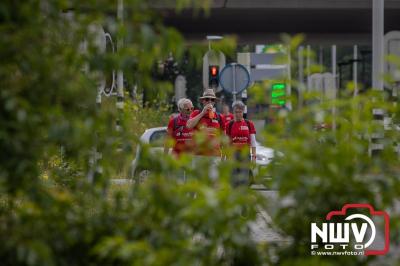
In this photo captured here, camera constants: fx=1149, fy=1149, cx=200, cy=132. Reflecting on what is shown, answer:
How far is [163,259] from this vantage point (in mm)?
4516

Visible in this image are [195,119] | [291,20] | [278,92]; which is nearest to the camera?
[278,92]

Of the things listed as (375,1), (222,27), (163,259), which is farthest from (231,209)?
(222,27)

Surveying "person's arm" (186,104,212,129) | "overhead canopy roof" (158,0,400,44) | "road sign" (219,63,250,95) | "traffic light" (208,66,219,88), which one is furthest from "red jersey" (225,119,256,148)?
"overhead canopy roof" (158,0,400,44)

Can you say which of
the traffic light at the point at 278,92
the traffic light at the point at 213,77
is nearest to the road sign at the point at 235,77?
the traffic light at the point at 213,77

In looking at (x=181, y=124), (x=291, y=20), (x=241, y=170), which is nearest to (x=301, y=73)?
(x=241, y=170)

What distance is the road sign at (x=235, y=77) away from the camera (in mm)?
26984

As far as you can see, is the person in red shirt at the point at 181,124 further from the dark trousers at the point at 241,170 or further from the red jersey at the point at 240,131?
the dark trousers at the point at 241,170

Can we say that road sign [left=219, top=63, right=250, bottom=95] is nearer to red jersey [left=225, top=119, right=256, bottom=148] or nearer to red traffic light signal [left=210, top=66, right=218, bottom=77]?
red traffic light signal [left=210, top=66, right=218, bottom=77]

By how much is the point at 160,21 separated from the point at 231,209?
896 millimetres

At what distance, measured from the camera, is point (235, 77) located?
27.1 metres

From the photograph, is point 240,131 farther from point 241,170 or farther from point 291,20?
point 291,20

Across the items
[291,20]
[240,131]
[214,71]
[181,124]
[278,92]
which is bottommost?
[240,131]

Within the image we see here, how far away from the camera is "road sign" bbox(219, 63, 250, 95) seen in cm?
2698

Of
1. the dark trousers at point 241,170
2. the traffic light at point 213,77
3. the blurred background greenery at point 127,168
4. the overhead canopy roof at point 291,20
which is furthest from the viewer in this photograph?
the overhead canopy roof at point 291,20
